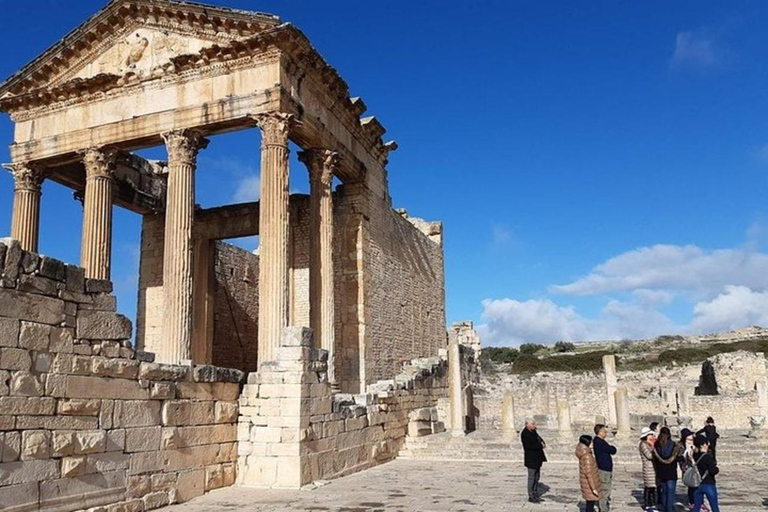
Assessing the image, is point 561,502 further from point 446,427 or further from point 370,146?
point 370,146

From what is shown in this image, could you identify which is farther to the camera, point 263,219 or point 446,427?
point 446,427

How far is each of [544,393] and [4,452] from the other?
25688mm

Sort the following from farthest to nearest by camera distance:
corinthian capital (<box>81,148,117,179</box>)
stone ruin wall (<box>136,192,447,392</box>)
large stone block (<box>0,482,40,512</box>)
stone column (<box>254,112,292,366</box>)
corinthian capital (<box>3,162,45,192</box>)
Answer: stone ruin wall (<box>136,192,447,392</box>), corinthian capital (<box>3,162,45,192</box>), corinthian capital (<box>81,148,117,179</box>), stone column (<box>254,112,292,366</box>), large stone block (<box>0,482,40,512</box>)

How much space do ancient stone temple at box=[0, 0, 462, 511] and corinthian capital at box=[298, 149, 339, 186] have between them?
4 cm

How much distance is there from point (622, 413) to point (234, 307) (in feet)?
42.6

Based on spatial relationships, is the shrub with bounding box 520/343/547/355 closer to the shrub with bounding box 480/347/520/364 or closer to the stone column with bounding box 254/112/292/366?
the shrub with bounding box 480/347/520/364

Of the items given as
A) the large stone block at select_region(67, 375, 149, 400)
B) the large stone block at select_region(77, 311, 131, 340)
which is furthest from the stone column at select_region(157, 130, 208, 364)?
the large stone block at select_region(77, 311, 131, 340)

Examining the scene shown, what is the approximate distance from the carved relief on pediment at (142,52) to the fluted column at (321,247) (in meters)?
4.00

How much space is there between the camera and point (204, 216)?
2183cm

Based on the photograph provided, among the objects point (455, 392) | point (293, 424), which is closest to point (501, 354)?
→ point (455, 392)

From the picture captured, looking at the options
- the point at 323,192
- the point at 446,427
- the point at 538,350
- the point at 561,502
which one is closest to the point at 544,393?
the point at 446,427

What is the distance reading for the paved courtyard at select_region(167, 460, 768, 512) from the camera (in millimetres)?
9469

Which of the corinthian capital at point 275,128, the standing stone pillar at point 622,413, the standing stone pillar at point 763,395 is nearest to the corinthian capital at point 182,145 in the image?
the corinthian capital at point 275,128

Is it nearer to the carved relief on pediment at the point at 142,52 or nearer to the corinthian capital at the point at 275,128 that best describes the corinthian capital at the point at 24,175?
the carved relief on pediment at the point at 142,52
